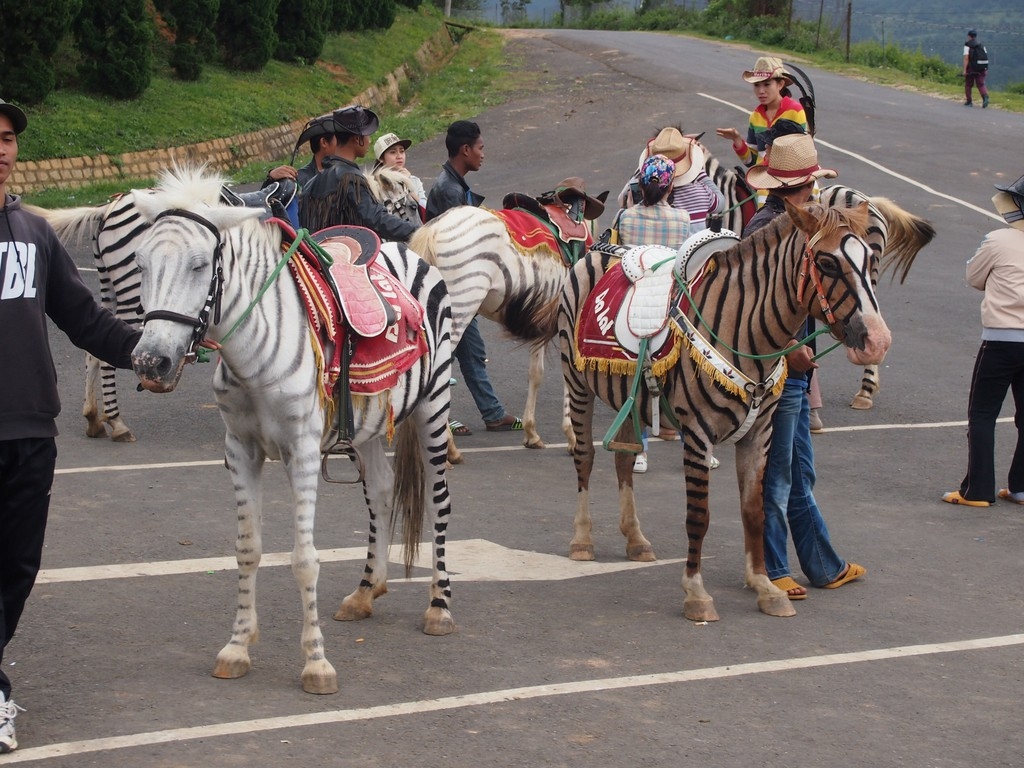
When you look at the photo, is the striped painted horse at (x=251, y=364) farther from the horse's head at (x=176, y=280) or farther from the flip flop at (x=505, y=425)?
the flip flop at (x=505, y=425)

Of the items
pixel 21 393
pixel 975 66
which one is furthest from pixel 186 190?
pixel 975 66

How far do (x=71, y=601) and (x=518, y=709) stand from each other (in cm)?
265

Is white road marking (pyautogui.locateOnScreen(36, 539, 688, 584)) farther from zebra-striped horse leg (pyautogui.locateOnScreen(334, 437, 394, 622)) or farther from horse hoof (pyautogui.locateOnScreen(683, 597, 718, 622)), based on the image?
horse hoof (pyautogui.locateOnScreen(683, 597, 718, 622))

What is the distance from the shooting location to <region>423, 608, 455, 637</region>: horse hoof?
650cm

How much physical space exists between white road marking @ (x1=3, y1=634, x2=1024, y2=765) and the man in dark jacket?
14.0 feet

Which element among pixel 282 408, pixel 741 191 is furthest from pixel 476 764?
pixel 741 191

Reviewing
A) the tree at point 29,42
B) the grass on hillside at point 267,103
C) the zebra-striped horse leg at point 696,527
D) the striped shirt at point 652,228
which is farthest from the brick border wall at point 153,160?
the zebra-striped horse leg at point 696,527

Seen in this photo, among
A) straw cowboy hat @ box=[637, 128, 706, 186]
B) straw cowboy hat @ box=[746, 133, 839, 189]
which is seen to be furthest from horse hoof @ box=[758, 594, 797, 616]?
straw cowboy hat @ box=[637, 128, 706, 186]

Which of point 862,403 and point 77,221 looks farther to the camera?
point 862,403

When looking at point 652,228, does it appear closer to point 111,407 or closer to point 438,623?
point 438,623

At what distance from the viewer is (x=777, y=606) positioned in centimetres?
693

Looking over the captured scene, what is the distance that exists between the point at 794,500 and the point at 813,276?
1558 mm

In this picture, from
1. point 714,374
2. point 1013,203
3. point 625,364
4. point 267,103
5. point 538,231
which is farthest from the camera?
point 267,103

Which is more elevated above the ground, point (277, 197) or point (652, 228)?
point (277, 197)
